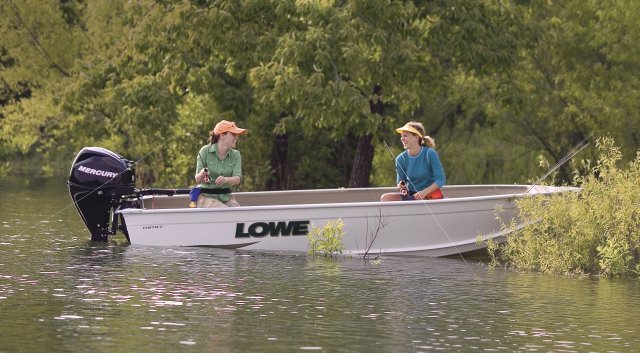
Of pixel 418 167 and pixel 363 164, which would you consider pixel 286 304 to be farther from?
pixel 363 164

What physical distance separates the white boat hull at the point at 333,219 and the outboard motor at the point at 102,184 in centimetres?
35

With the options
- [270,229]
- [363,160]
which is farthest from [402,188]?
[363,160]

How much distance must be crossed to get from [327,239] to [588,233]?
3.05 meters

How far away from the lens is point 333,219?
17.3 meters

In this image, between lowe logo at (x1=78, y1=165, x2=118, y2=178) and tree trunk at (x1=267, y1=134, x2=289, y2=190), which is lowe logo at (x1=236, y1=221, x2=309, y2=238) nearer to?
lowe logo at (x1=78, y1=165, x2=118, y2=178)

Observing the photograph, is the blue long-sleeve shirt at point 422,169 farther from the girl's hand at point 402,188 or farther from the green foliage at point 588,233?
the green foliage at point 588,233

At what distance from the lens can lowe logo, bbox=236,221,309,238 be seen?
1734 centimetres

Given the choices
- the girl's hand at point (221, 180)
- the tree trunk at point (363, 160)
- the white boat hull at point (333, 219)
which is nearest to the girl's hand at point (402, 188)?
the white boat hull at point (333, 219)

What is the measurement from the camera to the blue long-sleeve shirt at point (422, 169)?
17406 millimetres

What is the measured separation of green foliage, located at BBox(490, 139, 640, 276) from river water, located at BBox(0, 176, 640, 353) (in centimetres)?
40

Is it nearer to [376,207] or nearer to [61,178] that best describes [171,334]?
[376,207]

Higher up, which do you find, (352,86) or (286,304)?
(352,86)

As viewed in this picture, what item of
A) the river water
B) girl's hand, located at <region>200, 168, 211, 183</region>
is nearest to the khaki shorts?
girl's hand, located at <region>200, 168, 211, 183</region>

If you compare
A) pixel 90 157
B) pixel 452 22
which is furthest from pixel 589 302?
pixel 452 22
